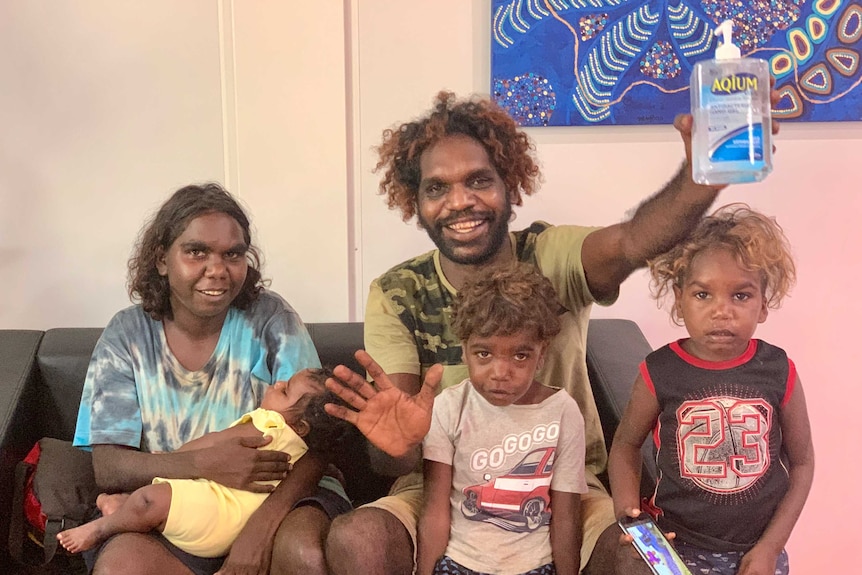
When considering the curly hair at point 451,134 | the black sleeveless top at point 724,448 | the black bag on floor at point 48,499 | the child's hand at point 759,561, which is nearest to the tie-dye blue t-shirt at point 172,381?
the black bag on floor at point 48,499

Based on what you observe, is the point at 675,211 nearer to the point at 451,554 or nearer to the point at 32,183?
the point at 451,554

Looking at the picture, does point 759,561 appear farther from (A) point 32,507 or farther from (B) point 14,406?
(B) point 14,406

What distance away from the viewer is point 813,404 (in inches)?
89.7

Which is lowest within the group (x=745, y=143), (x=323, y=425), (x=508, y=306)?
(x=323, y=425)

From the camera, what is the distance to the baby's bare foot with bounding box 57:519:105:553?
1.44 meters

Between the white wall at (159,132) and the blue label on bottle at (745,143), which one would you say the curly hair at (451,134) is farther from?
the blue label on bottle at (745,143)

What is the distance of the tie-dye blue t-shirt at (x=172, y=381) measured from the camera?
1679 millimetres

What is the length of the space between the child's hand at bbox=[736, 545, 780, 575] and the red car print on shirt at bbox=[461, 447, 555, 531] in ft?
1.23

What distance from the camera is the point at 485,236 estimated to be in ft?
5.41

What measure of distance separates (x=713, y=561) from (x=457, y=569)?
19.6 inches

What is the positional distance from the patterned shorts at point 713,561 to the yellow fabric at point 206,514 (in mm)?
891

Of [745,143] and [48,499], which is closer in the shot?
[745,143]

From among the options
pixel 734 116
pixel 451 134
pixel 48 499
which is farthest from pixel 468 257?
pixel 48 499

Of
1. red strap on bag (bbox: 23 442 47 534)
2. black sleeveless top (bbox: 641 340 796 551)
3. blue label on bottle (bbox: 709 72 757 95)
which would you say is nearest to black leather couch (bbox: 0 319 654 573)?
red strap on bag (bbox: 23 442 47 534)
